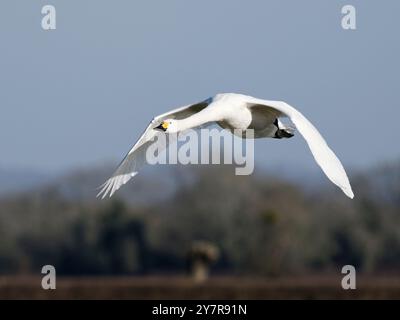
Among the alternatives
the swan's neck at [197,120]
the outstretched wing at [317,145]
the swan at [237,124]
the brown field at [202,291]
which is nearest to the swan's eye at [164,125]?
the swan at [237,124]

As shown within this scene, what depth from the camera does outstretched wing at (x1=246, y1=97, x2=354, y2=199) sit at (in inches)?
741

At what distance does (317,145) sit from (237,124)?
162 centimetres

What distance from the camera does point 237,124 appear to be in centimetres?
2064

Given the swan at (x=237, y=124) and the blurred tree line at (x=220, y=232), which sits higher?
the swan at (x=237, y=124)

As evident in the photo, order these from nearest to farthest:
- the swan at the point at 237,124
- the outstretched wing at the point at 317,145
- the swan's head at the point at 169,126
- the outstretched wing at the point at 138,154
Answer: the outstretched wing at the point at 317,145 < the swan at the point at 237,124 < the swan's head at the point at 169,126 < the outstretched wing at the point at 138,154

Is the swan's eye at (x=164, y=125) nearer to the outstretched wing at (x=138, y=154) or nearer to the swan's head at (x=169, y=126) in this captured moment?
the swan's head at (x=169, y=126)

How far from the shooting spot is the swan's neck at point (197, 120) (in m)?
20.0

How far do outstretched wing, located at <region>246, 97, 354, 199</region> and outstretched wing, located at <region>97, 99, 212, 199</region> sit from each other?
1049mm

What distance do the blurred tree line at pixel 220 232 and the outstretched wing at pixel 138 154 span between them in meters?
36.1

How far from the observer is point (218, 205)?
226 ft

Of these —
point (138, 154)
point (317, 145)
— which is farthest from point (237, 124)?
point (138, 154)

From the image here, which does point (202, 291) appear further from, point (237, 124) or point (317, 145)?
point (317, 145)
